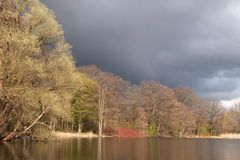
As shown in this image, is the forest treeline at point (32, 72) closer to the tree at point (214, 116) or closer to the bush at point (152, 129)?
the bush at point (152, 129)

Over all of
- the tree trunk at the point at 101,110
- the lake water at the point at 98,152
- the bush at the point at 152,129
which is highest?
the tree trunk at the point at 101,110

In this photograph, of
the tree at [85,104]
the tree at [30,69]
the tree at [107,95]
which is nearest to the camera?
the tree at [30,69]

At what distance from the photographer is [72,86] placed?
135 ft

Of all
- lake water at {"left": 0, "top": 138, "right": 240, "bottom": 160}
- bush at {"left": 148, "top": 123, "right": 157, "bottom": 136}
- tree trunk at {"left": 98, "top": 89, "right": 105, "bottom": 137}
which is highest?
tree trunk at {"left": 98, "top": 89, "right": 105, "bottom": 137}

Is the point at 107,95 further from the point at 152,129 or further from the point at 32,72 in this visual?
the point at 32,72

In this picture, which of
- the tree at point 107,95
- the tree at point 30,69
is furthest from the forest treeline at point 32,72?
the tree at point 107,95

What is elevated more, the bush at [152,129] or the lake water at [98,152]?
the bush at [152,129]

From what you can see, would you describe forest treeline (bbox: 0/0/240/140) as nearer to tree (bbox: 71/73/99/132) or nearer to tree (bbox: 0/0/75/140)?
tree (bbox: 0/0/75/140)

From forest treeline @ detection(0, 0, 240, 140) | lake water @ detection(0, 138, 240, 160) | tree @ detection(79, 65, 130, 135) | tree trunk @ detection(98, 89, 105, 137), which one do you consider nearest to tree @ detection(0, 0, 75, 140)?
forest treeline @ detection(0, 0, 240, 140)

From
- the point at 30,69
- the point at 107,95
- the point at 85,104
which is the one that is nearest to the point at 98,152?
the point at 30,69

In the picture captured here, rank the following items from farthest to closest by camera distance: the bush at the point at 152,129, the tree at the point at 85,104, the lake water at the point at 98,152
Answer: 1. the bush at the point at 152,129
2. the tree at the point at 85,104
3. the lake water at the point at 98,152

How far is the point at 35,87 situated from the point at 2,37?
23.7ft

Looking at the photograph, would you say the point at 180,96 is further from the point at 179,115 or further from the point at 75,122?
the point at 75,122

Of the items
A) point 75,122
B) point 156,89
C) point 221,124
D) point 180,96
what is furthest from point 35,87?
point 221,124
